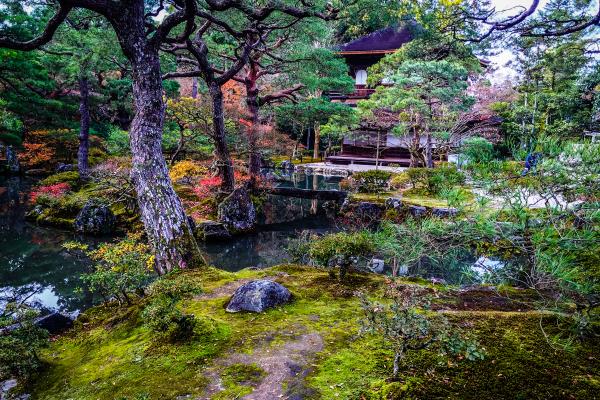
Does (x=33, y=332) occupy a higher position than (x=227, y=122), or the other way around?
(x=227, y=122)

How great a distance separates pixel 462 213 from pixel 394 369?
1241mm

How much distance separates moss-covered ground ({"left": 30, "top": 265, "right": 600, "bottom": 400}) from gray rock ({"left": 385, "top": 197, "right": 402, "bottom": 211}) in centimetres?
754

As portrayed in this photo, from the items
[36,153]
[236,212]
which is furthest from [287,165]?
[36,153]

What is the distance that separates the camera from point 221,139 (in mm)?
11227

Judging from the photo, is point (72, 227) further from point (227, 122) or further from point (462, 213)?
point (462, 213)

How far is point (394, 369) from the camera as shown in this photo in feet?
8.18

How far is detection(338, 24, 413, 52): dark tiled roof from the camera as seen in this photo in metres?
22.7

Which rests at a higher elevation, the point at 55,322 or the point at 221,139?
the point at 221,139

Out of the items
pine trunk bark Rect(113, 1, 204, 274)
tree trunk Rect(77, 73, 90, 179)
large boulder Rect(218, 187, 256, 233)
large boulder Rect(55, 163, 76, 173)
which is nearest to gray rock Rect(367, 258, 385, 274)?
pine trunk bark Rect(113, 1, 204, 274)

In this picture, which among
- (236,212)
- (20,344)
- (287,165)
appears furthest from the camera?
(287,165)

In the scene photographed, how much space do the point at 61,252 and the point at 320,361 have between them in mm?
9412

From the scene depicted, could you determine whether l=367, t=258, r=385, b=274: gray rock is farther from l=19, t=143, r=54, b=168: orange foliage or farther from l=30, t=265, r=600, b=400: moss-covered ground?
l=19, t=143, r=54, b=168: orange foliage

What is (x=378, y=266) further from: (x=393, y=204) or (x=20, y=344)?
(x=20, y=344)

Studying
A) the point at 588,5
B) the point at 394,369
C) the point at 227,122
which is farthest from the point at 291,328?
the point at 227,122
